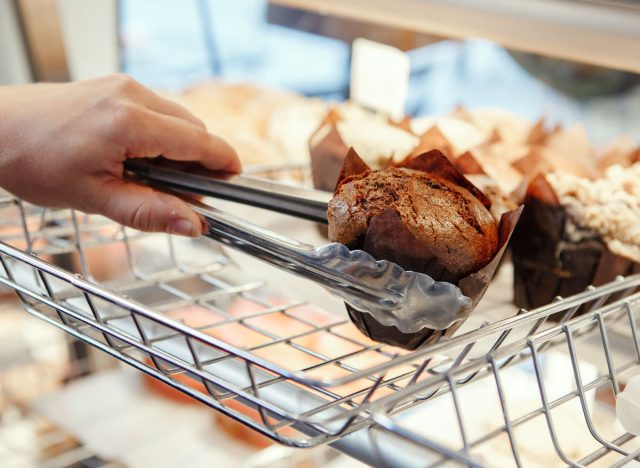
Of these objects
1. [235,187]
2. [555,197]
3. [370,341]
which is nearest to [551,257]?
[555,197]

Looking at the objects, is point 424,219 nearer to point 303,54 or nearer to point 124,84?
point 124,84

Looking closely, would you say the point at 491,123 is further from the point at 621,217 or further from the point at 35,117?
the point at 35,117

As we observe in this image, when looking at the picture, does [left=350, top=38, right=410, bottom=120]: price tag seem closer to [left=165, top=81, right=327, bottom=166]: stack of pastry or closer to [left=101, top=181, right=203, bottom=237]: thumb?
[left=165, top=81, right=327, bottom=166]: stack of pastry

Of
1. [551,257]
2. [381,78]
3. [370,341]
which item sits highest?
[381,78]

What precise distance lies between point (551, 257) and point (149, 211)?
17.6 inches

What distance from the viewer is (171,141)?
0.73 meters

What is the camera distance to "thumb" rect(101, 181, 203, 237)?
26.1 inches

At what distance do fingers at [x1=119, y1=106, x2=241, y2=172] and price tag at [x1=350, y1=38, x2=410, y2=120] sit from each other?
56 cm

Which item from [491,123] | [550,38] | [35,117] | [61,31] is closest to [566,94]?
[491,123]

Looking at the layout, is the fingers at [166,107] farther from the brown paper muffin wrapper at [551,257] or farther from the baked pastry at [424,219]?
the brown paper muffin wrapper at [551,257]

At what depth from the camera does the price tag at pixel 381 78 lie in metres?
1.29

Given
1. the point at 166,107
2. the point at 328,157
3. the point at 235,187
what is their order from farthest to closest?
1. the point at 328,157
2. the point at 166,107
3. the point at 235,187

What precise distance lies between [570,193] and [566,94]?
0.63 metres

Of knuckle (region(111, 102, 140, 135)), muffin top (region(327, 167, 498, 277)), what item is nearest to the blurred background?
muffin top (region(327, 167, 498, 277))
